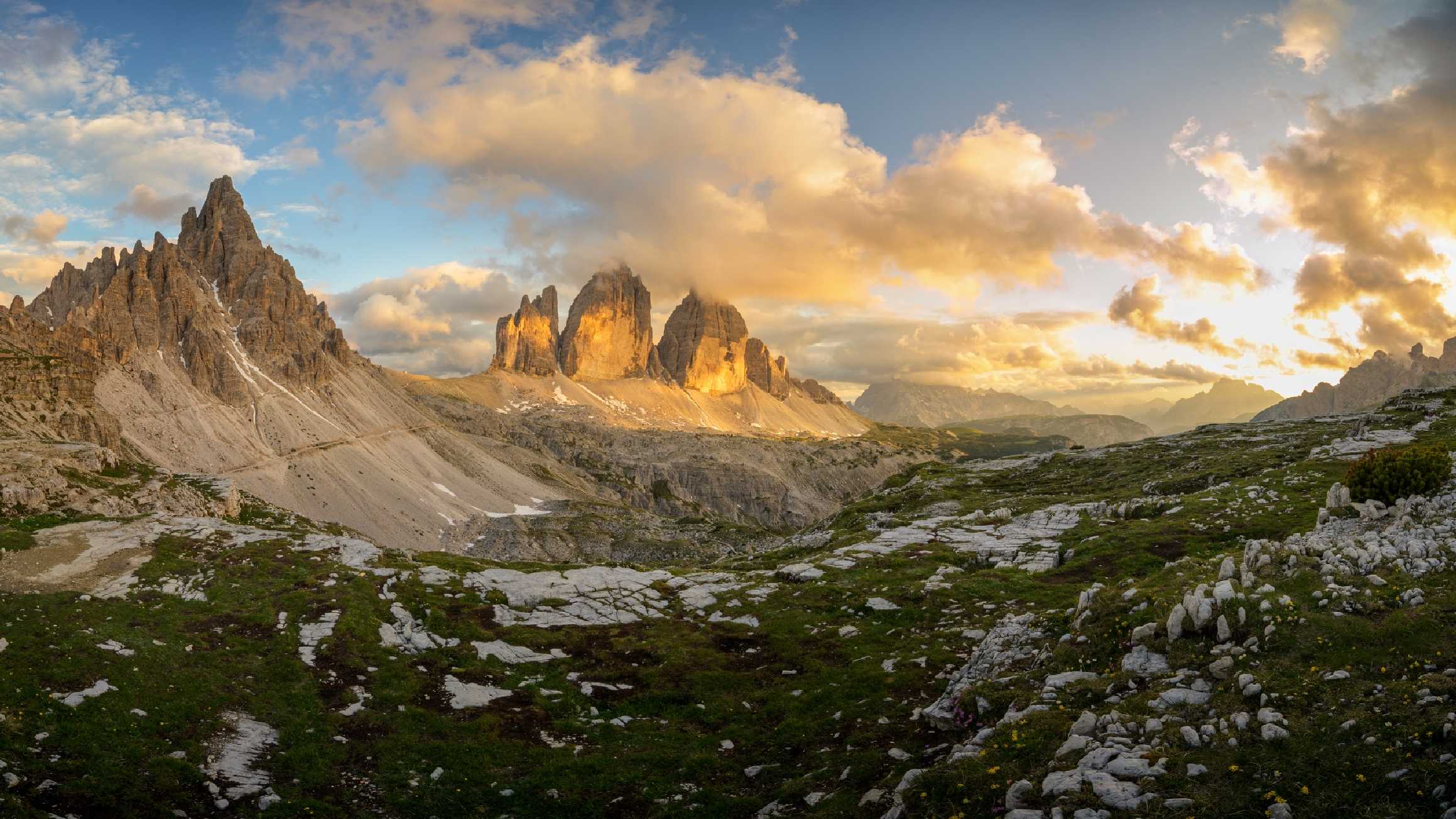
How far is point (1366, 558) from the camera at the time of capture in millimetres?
27047

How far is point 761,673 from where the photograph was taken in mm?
39594

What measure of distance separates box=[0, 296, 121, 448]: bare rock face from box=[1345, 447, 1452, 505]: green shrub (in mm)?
142842

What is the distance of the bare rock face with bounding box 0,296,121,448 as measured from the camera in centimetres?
10962

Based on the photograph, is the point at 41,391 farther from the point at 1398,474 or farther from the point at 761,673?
the point at 1398,474

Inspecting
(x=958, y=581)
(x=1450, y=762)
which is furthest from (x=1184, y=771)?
(x=958, y=581)

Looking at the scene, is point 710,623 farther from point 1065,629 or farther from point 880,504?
point 880,504

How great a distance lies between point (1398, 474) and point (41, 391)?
166146mm

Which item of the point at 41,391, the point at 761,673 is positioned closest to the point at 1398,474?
the point at 761,673

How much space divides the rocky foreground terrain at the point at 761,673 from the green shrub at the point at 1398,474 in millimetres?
1308

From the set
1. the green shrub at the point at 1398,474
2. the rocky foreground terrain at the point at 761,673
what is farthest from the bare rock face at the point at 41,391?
the green shrub at the point at 1398,474

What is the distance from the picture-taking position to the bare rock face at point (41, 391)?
109625 millimetres

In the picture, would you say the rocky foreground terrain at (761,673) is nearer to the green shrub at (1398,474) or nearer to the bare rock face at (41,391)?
the green shrub at (1398,474)

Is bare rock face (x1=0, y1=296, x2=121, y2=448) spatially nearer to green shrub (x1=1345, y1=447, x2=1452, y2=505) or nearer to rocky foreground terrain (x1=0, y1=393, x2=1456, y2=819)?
rocky foreground terrain (x1=0, y1=393, x2=1456, y2=819)

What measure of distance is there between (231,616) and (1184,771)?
160ft
